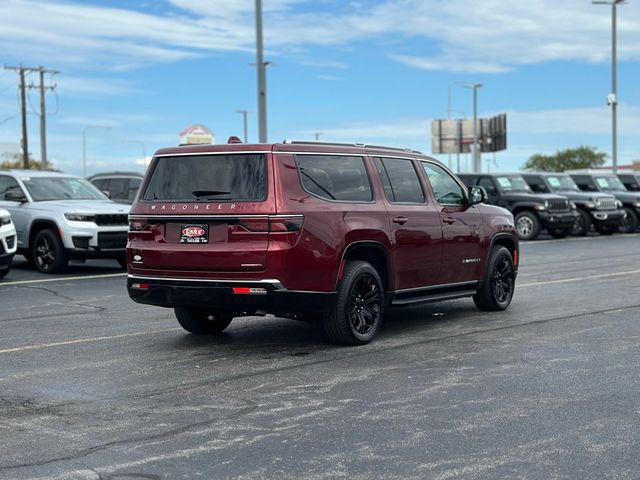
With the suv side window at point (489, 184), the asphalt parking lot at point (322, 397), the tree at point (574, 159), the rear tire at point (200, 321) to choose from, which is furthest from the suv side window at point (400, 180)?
the tree at point (574, 159)

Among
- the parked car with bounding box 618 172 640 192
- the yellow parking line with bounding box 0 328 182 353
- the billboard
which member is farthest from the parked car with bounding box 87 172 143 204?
the billboard

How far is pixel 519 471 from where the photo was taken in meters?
4.89

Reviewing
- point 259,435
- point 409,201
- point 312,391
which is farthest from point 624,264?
point 259,435

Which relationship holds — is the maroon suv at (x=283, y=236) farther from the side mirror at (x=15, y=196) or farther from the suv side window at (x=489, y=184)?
the suv side window at (x=489, y=184)

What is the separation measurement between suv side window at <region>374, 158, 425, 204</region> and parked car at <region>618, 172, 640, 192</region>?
27.9 meters

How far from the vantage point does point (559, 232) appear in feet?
91.5

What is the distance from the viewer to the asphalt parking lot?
5.08 meters

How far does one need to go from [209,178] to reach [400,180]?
6.91 feet

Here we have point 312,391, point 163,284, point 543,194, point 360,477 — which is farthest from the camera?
point 543,194

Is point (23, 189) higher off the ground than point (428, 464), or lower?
higher

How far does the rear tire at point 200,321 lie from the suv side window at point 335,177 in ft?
5.56

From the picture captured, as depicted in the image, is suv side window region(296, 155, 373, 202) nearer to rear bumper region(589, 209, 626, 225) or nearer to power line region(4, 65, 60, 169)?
rear bumper region(589, 209, 626, 225)

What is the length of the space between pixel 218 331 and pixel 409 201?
2.31 metres

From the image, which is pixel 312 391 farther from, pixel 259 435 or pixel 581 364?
pixel 581 364
